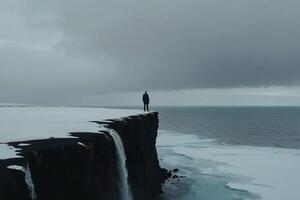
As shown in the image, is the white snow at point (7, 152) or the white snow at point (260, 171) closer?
the white snow at point (7, 152)

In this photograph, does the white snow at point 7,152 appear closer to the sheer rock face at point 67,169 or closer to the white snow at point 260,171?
the sheer rock face at point 67,169

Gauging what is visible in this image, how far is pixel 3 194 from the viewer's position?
8.27 meters

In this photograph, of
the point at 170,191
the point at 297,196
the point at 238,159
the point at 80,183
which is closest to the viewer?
the point at 80,183

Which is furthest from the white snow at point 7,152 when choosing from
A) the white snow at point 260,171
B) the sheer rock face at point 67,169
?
the white snow at point 260,171

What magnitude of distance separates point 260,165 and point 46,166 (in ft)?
140

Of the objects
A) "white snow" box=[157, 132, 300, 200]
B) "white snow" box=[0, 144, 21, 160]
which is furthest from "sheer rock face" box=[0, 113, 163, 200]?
"white snow" box=[157, 132, 300, 200]

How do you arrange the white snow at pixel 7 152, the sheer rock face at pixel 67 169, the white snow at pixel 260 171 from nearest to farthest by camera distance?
the sheer rock face at pixel 67 169
the white snow at pixel 7 152
the white snow at pixel 260 171

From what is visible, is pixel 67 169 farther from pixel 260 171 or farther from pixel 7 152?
pixel 260 171

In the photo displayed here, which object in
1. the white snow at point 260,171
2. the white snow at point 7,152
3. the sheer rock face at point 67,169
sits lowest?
the white snow at point 260,171

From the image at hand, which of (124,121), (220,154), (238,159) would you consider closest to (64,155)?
(124,121)

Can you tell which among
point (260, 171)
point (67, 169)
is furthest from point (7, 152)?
point (260, 171)

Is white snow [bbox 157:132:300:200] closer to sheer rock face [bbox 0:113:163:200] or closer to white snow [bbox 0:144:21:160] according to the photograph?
sheer rock face [bbox 0:113:163:200]

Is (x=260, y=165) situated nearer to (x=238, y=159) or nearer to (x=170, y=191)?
(x=238, y=159)

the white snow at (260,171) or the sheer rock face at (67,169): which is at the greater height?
the sheer rock face at (67,169)
